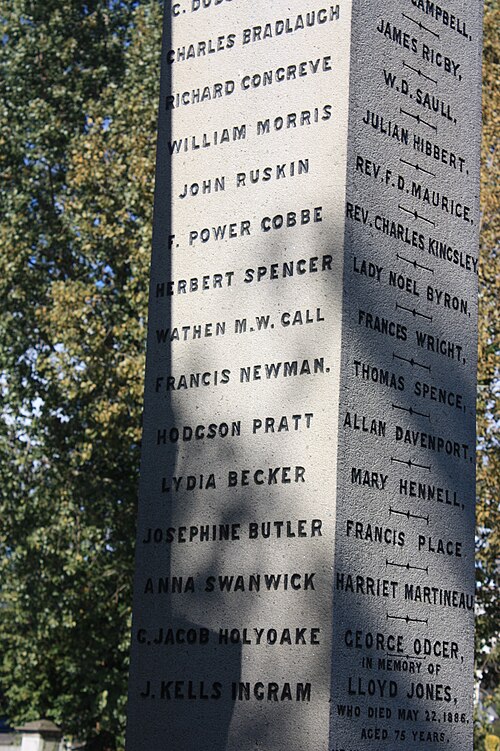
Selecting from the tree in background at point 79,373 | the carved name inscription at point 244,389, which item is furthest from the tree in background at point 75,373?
the carved name inscription at point 244,389

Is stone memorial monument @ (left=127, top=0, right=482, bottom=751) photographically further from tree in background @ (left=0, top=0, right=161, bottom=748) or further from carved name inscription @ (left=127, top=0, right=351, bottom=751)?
tree in background @ (left=0, top=0, right=161, bottom=748)

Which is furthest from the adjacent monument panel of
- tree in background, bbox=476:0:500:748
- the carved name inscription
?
tree in background, bbox=476:0:500:748

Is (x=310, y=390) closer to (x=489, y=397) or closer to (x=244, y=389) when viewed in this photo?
(x=244, y=389)

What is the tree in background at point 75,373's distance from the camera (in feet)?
65.2

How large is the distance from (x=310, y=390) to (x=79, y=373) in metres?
15.1

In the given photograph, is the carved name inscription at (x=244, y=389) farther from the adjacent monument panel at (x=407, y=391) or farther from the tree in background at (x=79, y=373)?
the tree in background at (x=79, y=373)

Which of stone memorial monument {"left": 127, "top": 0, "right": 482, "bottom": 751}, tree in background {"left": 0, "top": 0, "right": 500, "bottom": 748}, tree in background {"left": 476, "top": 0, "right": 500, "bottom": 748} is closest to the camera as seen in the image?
stone memorial monument {"left": 127, "top": 0, "right": 482, "bottom": 751}

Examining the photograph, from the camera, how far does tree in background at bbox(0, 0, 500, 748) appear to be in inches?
766

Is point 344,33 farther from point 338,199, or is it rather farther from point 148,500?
point 148,500

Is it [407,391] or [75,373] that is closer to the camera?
[407,391]

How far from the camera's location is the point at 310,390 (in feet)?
17.0

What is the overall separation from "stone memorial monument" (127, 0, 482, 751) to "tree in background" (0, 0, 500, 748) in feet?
37.3

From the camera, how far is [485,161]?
1730 cm

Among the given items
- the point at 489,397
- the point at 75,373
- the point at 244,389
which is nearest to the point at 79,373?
the point at 75,373
